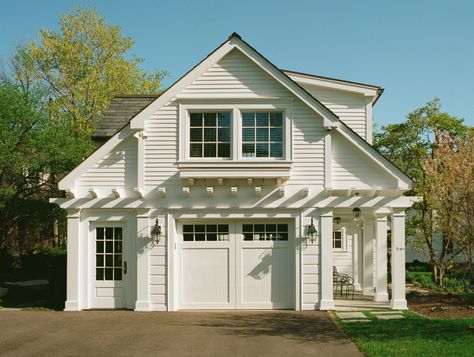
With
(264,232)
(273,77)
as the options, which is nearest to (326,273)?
(264,232)

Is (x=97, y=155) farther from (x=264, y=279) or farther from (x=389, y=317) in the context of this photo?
(x=389, y=317)

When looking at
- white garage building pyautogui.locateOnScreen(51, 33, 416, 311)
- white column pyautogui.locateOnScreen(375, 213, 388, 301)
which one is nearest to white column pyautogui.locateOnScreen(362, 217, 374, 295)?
white column pyautogui.locateOnScreen(375, 213, 388, 301)

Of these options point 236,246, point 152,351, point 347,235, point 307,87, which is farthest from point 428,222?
point 152,351

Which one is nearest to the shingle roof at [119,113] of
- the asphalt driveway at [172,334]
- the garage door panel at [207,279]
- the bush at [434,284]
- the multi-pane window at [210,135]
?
the multi-pane window at [210,135]

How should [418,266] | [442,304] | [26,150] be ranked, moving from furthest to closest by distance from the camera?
[418,266], [26,150], [442,304]

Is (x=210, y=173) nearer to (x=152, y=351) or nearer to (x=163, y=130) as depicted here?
(x=163, y=130)

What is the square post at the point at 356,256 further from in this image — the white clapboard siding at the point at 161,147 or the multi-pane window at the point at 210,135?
the white clapboard siding at the point at 161,147

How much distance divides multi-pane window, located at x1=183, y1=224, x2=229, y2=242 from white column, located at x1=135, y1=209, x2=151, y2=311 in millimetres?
1039

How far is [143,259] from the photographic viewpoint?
14.8 meters

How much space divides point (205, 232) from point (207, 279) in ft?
4.01

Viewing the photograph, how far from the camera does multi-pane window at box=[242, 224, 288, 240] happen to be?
15.2 m

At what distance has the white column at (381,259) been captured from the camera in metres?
16.3

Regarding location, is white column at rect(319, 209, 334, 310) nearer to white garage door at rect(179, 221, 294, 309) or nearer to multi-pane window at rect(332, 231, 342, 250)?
white garage door at rect(179, 221, 294, 309)

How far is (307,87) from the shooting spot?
18.5 meters
